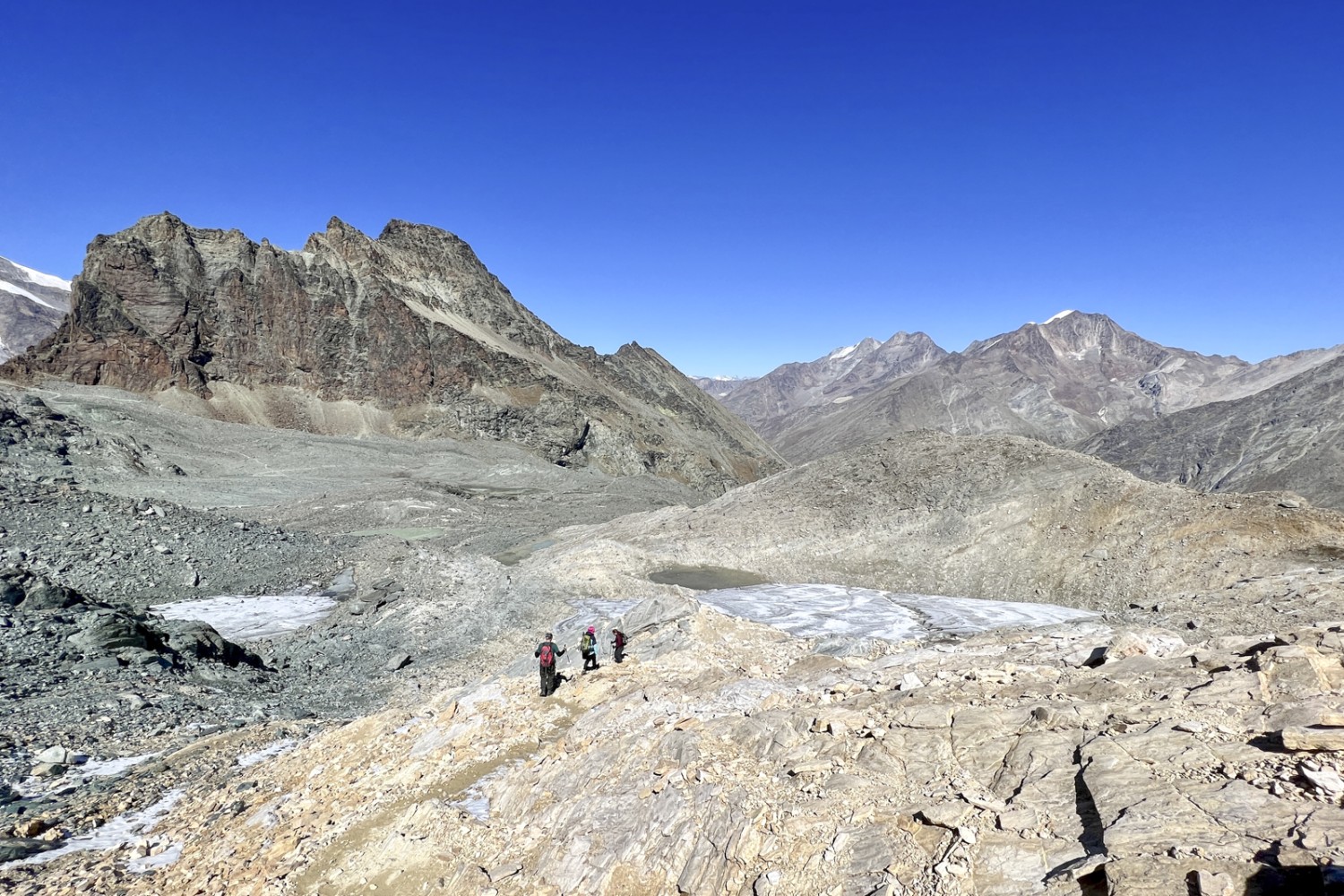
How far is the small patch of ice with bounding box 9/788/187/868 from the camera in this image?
839 centimetres

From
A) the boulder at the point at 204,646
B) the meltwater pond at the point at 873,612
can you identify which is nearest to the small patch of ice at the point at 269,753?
the boulder at the point at 204,646

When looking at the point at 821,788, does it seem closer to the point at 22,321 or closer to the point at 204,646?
the point at 204,646

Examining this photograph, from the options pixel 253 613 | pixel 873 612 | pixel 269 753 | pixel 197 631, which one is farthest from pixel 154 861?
pixel 873 612

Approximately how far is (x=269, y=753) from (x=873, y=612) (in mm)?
15713

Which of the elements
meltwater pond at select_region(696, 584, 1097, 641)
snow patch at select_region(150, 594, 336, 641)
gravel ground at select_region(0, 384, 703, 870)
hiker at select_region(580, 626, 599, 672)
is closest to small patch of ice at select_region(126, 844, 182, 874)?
gravel ground at select_region(0, 384, 703, 870)

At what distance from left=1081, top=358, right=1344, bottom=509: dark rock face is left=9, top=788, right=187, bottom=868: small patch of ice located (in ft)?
325

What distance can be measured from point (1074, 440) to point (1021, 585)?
15963cm

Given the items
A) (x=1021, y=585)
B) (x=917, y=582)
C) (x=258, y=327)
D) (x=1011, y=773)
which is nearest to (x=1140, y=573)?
(x=1021, y=585)

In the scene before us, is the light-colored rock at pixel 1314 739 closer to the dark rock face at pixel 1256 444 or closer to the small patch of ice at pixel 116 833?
the small patch of ice at pixel 116 833

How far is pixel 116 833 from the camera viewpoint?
29.3ft

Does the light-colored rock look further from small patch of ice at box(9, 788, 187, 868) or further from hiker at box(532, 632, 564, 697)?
small patch of ice at box(9, 788, 187, 868)

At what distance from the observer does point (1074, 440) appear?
16200 cm

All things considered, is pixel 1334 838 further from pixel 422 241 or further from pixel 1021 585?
pixel 422 241

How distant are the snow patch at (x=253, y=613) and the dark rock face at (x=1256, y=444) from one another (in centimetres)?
9582
